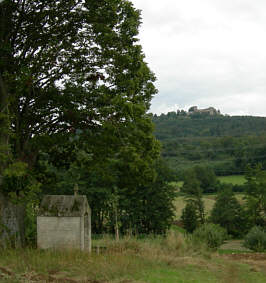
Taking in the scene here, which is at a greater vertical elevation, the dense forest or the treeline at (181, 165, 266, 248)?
the dense forest

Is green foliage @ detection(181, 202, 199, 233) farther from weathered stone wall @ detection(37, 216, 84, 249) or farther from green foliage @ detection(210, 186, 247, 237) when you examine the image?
weathered stone wall @ detection(37, 216, 84, 249)

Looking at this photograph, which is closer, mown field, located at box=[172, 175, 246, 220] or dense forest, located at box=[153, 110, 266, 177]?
mown field, located at box=[172, 175, 246, 220]

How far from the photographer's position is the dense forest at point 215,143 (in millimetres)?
80050

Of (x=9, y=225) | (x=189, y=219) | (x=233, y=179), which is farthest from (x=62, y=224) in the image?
(x=233, y=179)

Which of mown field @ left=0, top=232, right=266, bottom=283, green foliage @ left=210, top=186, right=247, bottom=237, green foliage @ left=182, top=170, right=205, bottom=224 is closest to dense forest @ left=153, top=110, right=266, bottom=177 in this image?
green foliage @ left=182, top=170, right=205, bottom=224

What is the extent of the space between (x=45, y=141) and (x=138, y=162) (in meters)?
3.48

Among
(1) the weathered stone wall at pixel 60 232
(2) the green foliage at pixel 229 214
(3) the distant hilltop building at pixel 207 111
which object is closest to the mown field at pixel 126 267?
(1) the weathered stone wall at pixel 60 232

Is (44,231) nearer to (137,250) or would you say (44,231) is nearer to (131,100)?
(137,250)

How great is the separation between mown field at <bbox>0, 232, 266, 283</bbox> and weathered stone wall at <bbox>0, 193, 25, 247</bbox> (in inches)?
42.5

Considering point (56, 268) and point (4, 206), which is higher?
point (4, 206)

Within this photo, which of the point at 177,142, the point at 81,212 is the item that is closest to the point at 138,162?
the point at 81,212

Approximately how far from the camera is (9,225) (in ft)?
43.1

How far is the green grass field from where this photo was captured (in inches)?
2979

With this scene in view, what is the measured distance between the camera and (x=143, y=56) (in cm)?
1327
